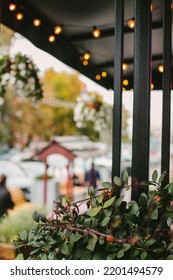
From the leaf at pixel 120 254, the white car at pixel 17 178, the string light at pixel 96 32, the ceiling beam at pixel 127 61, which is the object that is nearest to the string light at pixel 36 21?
the string light at pixel 96 32

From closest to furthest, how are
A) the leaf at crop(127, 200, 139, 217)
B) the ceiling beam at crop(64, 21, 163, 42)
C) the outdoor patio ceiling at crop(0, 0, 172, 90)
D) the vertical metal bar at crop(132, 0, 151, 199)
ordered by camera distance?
the leaf at crop(127, 200, 139, 217) < the vertical metal bar at crop(132, 0, 151, 199) < the outdoor patio ceiling at crop(0, 0, 172, 90) < the ceiling beam at crop(64, 21, 163, 42)

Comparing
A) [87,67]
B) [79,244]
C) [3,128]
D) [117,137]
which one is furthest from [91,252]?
[3,128]

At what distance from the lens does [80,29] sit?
13.6ft

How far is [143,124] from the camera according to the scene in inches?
65.1

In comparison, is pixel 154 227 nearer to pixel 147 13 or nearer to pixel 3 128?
pixel 147 13

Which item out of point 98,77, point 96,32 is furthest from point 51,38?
point 98,77

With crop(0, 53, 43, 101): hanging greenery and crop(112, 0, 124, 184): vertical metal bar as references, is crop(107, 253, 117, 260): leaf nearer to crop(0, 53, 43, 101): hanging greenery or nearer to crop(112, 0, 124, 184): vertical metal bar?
crop(112, 0, 124, 184): vertical metal bar

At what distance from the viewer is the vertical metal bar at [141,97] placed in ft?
5.40

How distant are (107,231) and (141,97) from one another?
24.4 inches

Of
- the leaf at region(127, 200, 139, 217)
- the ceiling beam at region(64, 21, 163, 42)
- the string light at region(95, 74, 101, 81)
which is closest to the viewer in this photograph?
the leaf at region(127, 200, 139, 217)

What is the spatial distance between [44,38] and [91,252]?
9.54 feet

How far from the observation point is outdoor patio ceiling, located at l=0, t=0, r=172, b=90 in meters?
3.29

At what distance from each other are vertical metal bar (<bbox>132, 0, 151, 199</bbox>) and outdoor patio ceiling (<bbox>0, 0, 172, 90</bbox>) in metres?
1.52

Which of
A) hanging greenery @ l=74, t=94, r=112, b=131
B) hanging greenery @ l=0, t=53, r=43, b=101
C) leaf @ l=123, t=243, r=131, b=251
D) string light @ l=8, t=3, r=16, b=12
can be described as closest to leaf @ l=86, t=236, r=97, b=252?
leaf @ l=123, t=243, r=131, b=251
